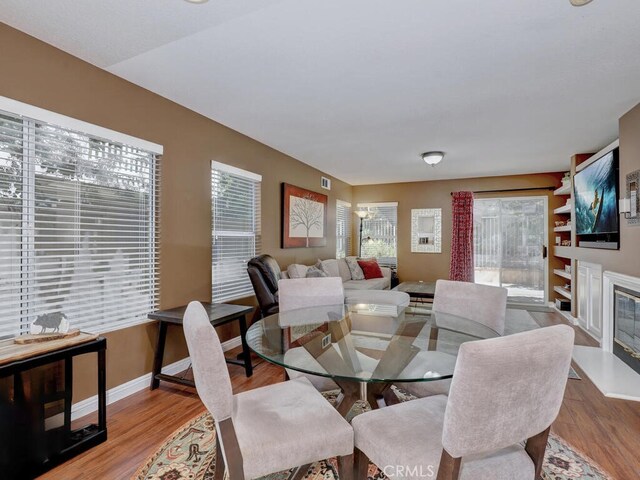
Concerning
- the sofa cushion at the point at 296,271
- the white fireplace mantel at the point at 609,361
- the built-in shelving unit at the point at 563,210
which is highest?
the built-in shelving unit at the point at 563,210

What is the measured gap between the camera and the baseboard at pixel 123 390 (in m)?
2.30

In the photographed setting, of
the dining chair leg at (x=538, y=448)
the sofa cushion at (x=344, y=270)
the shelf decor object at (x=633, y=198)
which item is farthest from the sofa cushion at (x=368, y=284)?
the dining chair leg at (x=538, y=448)

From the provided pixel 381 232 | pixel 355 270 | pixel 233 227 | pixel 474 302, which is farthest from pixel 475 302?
pixel 381 232

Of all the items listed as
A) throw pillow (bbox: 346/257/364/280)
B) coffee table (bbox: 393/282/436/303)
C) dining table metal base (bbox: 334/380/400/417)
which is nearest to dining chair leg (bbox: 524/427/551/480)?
dining table metal base (bbox: 334/380/400/417)

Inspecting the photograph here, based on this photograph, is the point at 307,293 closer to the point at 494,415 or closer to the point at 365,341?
the point at 365,341

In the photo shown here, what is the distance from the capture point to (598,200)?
3.96 metres

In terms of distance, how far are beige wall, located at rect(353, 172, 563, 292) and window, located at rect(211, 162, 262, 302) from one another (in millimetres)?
3735

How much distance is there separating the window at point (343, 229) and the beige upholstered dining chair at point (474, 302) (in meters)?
4.10

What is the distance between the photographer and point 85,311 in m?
2.38

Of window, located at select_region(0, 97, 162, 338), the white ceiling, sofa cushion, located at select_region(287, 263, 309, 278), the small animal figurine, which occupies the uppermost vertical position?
the white ceiling

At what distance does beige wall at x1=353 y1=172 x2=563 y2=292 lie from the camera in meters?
6.44

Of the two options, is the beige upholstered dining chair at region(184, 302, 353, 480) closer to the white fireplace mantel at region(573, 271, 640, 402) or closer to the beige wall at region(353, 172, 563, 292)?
the white fireplace mantel at region(573, 271, 640, 402)

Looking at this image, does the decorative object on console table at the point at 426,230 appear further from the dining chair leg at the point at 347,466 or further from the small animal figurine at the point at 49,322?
the small animal figurine at the point at 49,322

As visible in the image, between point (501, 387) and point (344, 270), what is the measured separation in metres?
4.91
